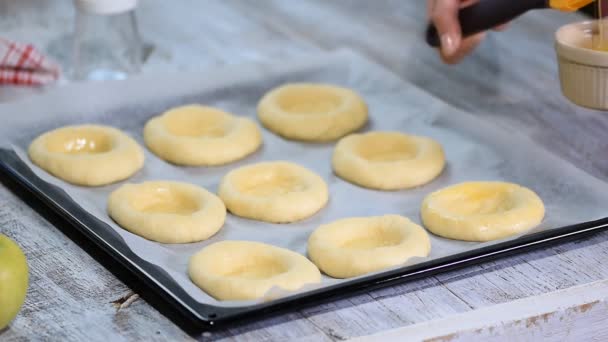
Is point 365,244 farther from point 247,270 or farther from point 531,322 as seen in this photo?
point 531,322

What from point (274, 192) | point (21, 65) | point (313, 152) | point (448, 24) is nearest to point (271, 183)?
point (274, 192)

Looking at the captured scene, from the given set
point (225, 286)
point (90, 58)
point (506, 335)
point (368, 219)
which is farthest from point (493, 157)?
point (90, 58)

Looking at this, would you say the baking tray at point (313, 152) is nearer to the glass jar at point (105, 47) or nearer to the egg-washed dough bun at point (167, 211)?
the egg-washed dough bun at point (167, 211)

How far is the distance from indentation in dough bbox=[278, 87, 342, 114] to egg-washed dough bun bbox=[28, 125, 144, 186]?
351mm

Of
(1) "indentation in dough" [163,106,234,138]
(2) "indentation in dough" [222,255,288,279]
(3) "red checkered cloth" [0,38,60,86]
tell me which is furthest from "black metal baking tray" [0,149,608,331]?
(3) "red checkered cloth" [0,38,60,86]

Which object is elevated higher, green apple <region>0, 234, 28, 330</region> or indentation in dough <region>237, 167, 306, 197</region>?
green apple <region>0, 234, 28, 330</region>

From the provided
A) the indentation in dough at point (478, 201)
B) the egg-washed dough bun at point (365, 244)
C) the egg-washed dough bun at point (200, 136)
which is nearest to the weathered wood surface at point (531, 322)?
the egg-washed dough bun at point (365, 244)

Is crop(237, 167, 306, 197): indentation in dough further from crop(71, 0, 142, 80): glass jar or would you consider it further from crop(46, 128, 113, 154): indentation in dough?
crop(71, 0, 142, 80): glass jar

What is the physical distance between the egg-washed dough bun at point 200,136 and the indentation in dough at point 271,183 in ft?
0.35

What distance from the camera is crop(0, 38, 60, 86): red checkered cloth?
73.9 inches

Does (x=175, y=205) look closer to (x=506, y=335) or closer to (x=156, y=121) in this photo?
(x=156, y=121)

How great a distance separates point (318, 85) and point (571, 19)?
680 millimetres

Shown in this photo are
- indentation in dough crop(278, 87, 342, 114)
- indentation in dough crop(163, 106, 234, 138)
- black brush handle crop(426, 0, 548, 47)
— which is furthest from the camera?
indentation in dough crop(278, 87, 342, 114)

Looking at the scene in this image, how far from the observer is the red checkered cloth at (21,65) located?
188 cm
